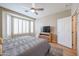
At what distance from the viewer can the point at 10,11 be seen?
1.46 m

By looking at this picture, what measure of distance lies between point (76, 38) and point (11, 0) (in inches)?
48.8

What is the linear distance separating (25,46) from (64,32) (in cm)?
74

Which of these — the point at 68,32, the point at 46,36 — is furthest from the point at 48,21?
the point at 68,32

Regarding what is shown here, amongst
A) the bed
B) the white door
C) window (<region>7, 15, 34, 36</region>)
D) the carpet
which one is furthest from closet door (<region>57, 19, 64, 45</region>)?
window (<region>7, 15, 34, 36</region>)

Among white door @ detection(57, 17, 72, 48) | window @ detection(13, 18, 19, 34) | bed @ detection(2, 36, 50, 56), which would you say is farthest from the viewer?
white door @ detection(57, 17, 72, 48)

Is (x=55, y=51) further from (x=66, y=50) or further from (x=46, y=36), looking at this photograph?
(x=46, y=36)

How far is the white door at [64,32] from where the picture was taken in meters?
1.59

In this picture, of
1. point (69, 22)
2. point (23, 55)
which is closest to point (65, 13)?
point (69, 22)

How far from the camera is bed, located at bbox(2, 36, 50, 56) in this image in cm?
139

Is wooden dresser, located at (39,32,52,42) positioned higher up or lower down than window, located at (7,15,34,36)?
lower down

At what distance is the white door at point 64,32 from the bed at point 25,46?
0.29 m

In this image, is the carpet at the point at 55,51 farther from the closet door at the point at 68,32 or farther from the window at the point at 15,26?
the window at the point at 15,26

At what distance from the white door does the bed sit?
0.94 feet

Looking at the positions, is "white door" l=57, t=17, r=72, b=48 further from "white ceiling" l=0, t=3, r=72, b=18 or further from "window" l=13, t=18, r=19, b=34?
"window" l=13, t=18, r=19, b=34
